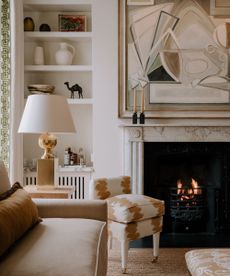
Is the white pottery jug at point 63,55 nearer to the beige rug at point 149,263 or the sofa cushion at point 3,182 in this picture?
the beige rug at point 149,263

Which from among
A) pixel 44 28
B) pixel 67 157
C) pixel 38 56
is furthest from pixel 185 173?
pixel 44 28

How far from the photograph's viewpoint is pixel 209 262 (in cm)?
213

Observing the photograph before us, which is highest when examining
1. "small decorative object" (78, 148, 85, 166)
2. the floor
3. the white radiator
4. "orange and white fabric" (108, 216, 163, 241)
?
"small decorative object" (78, 148, 85, 166)

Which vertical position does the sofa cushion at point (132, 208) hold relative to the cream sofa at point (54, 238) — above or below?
below

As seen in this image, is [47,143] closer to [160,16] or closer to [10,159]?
[10,159]

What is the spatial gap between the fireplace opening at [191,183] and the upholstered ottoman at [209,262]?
2303mm

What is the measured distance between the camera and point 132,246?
4.06 m

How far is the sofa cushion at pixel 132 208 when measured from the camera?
333cm

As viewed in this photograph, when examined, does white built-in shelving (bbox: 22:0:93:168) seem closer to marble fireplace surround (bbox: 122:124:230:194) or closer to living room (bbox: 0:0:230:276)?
living room (bbox: 0:0:230:276)

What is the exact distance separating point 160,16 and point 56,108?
189cm

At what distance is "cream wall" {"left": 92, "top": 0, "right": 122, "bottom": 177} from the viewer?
463 centimetres

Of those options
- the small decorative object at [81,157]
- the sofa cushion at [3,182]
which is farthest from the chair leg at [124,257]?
the small decorative object at [81,157]

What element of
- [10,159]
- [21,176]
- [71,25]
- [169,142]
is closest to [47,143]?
[10,159]

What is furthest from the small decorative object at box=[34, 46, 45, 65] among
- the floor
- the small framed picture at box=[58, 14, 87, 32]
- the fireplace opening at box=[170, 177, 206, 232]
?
the floor
